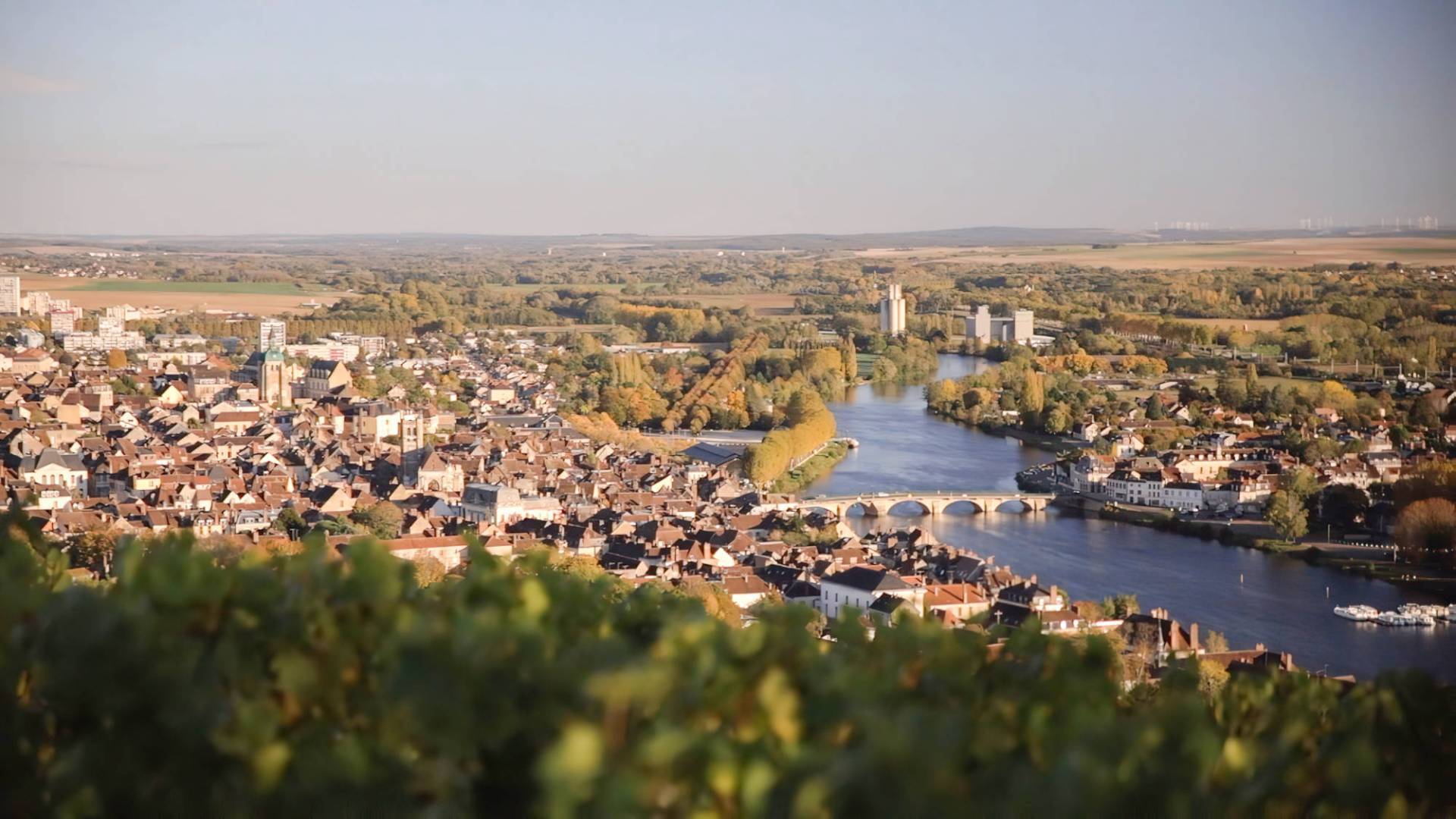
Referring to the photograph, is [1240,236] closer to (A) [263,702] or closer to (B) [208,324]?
(B) [208,324]

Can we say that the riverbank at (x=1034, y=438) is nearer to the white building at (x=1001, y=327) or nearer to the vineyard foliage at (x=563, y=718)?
the white building at (x=1001, y=327)

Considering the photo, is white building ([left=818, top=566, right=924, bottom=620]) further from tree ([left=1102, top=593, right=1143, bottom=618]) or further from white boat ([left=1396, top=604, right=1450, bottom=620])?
white boat ([left=1396, top=604, right=1450, bottom=620])

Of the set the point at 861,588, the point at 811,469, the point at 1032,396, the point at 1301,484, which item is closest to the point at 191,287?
the point at 1032,396

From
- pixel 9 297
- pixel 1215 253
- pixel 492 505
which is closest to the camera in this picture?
pixel 492 505

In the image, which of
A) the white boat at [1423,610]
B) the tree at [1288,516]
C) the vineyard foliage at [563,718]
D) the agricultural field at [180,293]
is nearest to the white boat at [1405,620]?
the white boat at [1423,610]

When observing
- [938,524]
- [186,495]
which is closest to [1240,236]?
[938,524]

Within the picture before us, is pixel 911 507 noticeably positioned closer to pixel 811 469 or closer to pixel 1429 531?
pixel 811 469
